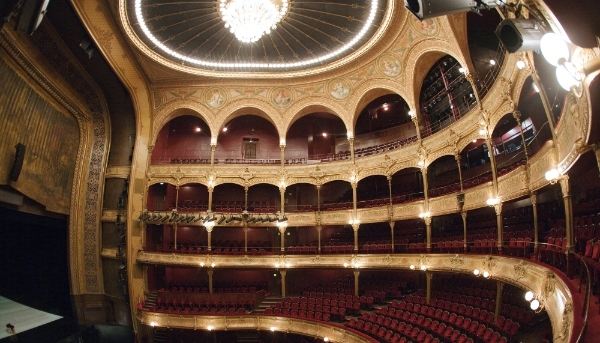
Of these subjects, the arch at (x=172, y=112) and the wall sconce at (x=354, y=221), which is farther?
the arch at (x=172, y=112)

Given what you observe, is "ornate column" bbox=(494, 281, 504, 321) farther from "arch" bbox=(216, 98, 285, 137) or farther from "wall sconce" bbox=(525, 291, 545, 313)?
"arch" bbox=(216, 98, 285, 137)

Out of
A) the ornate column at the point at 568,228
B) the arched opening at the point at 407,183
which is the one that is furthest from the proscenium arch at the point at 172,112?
the ornate column at the point at 568,228

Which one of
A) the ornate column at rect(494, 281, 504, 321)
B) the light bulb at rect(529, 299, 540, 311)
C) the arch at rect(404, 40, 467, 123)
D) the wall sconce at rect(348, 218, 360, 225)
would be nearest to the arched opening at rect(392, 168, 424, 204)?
the wall sconce at rect(348, 218, 360, 225)

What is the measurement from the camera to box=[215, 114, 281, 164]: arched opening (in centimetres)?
2291

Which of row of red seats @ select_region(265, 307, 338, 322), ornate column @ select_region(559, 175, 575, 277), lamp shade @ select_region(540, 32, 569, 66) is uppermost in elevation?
lamp shade @ select_region(540, 32, 569, 66)

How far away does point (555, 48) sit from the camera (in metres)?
3.39

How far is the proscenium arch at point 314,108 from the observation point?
19.3 metres

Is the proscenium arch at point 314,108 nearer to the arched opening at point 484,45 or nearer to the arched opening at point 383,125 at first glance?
the arched opening at point 383,125

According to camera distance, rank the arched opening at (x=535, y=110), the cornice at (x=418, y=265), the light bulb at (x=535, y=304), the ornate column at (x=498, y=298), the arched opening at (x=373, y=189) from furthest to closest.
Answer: the arched opening at (x=373, y=189)
the arched opening at (x=535, y=110)
the ornate column at (x=498, y=298)
the light bulb at (x=535, y=304)
the cornice at (x=418, y=265)

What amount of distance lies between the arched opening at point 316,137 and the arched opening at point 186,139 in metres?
5.47

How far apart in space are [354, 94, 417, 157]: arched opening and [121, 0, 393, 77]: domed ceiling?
513 cm

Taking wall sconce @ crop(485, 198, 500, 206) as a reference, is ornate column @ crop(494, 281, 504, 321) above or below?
below

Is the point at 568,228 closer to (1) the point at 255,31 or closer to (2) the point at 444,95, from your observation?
(1) the point at 255,31

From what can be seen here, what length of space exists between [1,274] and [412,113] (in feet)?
66.3
